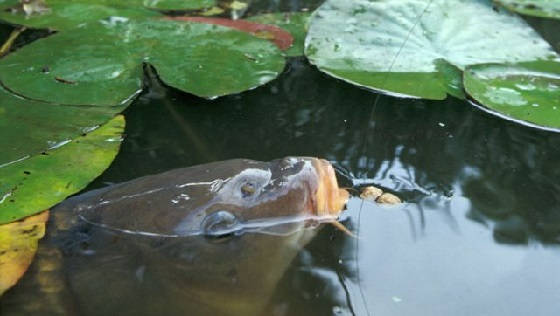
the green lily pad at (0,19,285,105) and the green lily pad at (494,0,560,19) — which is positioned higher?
the green lily pad at (0,19,285,105)

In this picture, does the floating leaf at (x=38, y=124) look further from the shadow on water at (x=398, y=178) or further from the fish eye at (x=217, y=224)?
the fish eye at (x=217, y=224)

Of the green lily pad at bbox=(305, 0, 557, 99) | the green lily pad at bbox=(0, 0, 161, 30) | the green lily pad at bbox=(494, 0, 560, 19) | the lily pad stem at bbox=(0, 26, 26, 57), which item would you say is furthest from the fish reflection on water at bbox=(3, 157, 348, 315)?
the green lily pad at bbox=(494, 0, 560, 19)

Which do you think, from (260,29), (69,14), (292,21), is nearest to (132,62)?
(260,29)

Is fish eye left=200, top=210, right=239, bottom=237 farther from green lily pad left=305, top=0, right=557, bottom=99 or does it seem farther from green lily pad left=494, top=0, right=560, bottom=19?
green lily pad left=494, top=0, right=560, bottom=19

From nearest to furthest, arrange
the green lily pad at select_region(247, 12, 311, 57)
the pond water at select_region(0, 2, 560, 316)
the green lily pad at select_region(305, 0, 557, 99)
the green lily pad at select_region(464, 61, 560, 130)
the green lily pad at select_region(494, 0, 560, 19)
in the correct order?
the pond water at select_region(0, 2, 560, 316), the green lily pad at select_region(464, 61, 560, 130), the green lily pad at select_region(305, 0, 557, 99), the green lily pad at select_region(247, 12, 311, 57), the green lily pad at select_region(494, 0, 560, 19)

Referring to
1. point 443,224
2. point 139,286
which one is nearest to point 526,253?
point 443,224

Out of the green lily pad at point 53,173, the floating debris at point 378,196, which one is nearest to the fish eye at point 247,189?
the floating debris at point 378,196

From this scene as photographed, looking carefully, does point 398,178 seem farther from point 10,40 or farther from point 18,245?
point 10,40
